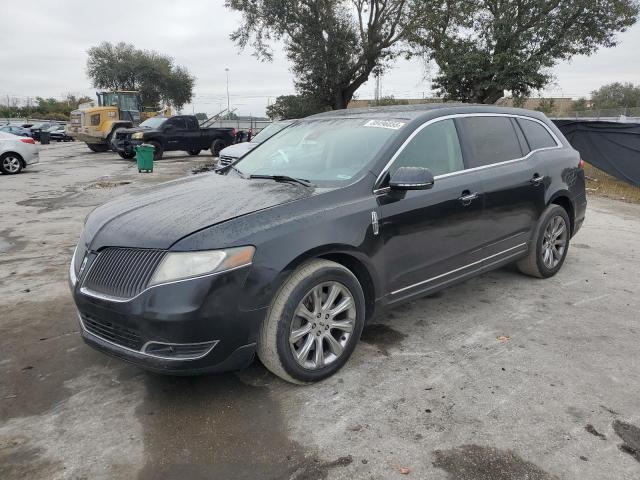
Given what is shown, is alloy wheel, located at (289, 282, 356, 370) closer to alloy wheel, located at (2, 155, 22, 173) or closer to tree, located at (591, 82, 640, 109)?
alloy wheel, located at (2, 155, 22, 173)

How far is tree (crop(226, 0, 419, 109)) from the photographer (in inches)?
970

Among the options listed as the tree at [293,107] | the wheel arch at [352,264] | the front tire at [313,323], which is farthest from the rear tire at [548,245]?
the tree at [293,107]

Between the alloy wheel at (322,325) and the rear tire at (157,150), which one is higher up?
the rear tire at (157,150)

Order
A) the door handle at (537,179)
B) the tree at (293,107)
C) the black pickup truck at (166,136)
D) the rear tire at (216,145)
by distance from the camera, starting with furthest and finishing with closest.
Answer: the tree at (293,107), the rear tire at (216,145), the black pickup truck at (166,136), the door handle at (537,179)

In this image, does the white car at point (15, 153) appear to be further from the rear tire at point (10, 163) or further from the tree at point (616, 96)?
the tree at point (616, 96)

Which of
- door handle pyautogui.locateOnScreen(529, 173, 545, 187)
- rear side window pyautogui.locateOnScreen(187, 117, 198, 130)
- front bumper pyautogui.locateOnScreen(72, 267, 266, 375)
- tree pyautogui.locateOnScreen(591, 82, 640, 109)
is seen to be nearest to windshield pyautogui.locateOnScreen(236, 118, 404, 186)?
front bumper pyautogui.locateOnScreen(72, 267, 266, 375)

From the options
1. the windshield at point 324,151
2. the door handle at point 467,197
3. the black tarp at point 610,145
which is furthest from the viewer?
the black tarp at point 610,145

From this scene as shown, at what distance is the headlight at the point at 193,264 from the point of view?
2609 mm

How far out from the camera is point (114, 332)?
2.80 meters

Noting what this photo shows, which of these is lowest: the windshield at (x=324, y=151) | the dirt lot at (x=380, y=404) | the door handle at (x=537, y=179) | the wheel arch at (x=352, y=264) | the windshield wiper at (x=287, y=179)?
the dirt lot at (x=380, y=404)

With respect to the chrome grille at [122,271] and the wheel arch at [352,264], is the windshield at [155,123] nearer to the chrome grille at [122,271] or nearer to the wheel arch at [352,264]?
the chrome grille at [122,271]

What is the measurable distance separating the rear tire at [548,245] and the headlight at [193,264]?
A: 3270mm

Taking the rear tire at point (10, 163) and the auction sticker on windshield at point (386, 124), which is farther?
the rear tire at point (10, 163)

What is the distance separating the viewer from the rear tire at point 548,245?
478 cm
